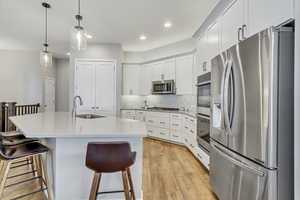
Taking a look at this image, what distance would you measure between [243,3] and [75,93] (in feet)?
14.5

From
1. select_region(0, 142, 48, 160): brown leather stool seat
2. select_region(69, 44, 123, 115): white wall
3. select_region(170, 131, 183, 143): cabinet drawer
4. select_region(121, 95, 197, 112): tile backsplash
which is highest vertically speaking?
select_region(69, 44, 123, 115): white wall

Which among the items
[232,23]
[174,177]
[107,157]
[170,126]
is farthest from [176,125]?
[107,157]

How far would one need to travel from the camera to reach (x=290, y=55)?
4.31 ft

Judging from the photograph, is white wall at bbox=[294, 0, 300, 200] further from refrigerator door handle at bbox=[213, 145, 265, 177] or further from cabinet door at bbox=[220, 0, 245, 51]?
cabinet door at bbox=[220, 0, 245, 51]

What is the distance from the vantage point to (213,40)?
2812 mm

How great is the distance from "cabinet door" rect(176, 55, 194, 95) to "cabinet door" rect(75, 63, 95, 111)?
2359mm

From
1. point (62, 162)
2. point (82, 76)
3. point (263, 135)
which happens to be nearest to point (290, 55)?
point (263, 135)

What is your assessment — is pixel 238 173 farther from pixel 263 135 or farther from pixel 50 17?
pixel 50 17

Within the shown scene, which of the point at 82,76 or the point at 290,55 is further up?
the point at 82,76

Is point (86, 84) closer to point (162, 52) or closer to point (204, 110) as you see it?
point (162, 52)

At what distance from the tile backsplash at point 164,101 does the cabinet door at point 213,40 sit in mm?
2074

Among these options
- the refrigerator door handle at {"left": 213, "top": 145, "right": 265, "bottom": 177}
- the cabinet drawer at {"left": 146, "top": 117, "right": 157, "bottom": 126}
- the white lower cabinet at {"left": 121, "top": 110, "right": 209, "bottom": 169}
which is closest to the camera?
the refrigerator door handle at {"left": 213, "top": 145, "right": 265, "bottom": 177}

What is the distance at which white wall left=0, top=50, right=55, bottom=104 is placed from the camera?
6.24 m

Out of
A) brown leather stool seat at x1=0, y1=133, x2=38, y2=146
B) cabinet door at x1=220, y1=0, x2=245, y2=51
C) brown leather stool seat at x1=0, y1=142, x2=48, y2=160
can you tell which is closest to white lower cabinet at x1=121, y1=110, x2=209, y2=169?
cabinet door at x1=220, y1=0, x2=245, y2=51
